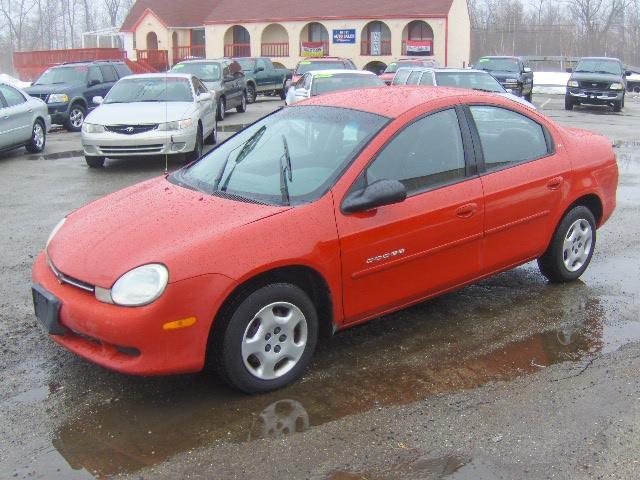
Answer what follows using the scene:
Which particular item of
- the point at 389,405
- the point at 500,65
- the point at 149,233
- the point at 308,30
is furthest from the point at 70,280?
the point at 308,30

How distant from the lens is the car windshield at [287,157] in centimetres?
450

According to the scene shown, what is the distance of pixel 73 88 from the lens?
18.2m

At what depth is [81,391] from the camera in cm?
419

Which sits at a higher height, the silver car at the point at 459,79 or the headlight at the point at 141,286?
the silver car at the point at 459,79

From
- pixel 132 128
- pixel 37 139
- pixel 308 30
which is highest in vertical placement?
pixel 308 30

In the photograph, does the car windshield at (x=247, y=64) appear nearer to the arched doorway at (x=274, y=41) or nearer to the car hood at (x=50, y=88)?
the car hood at (x=50, y=88)

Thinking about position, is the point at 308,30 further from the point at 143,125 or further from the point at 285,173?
the point at 285,173

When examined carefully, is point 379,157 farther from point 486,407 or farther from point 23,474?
point 23,474

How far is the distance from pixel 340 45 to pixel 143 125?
3415 centimetres

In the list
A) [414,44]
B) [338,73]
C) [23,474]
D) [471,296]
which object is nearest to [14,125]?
[338,73]

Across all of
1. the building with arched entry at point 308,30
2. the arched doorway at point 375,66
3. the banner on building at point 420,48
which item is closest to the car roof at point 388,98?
the building with arched entry at point 308,30

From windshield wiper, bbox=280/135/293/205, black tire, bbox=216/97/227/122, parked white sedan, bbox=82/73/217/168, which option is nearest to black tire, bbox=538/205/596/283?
windshield wiper, bbox=280/135/293/205

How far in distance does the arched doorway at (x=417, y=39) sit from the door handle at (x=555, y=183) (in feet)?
125

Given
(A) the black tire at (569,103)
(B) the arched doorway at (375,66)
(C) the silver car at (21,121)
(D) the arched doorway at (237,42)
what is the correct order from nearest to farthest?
(C) the silver car at (21,121) → (A) the black tire at (569,103) → (B) the arched doorway at (375,66) → (D) the arched doorway at (237,42)
